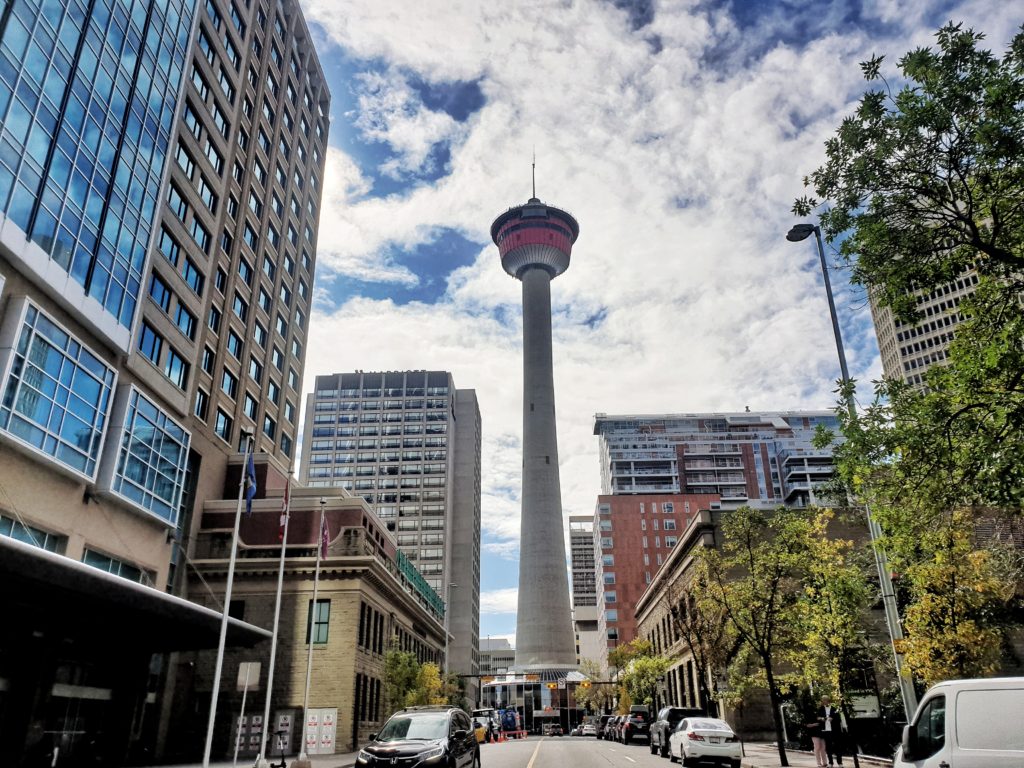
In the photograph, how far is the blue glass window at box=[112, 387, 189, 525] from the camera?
113 feet

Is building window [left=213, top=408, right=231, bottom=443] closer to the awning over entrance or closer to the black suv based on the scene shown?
the awning over entrance

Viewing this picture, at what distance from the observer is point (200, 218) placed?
4638cm

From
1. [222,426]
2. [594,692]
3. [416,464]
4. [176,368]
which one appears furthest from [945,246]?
[416,464]

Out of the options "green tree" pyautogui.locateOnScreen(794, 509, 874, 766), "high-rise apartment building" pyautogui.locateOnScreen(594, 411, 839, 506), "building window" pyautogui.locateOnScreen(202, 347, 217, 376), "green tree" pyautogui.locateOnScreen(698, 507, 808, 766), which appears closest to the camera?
"green tree" pyautogui.locateOnScreen(794, 509, 874, 766)

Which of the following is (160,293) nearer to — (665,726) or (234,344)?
(234,344)

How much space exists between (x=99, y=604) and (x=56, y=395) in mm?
11540

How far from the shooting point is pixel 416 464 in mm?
142875

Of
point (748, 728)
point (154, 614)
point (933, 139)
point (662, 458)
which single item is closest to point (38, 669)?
point (154, 614)

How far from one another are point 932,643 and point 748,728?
25983 millimetres

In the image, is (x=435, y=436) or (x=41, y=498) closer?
(x=41, y=498)

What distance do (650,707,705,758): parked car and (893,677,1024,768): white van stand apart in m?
23.4

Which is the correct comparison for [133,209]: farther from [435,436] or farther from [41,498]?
[435,436]

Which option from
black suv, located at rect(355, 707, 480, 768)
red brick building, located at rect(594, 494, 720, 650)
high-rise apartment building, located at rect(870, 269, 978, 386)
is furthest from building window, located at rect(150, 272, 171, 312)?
high-rise apartment building, located at rect(870, 269, 978, 386)

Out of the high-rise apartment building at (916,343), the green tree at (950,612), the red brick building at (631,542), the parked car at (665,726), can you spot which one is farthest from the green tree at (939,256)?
the high-rise apartment building at (916,343)
